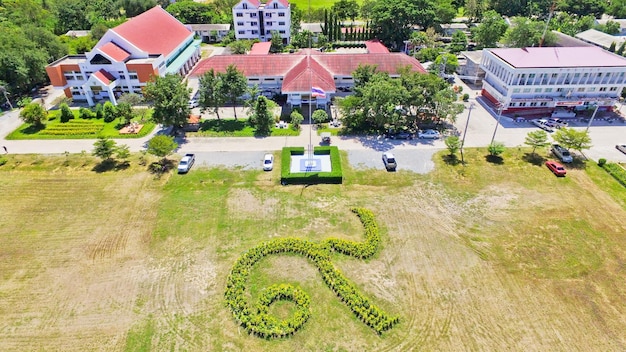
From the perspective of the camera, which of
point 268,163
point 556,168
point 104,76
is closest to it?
point 556,168

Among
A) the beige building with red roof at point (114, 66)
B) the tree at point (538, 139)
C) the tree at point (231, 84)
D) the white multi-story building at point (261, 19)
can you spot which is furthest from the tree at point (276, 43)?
the tree at point (538, 139)

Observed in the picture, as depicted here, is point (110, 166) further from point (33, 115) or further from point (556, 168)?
point (556, 168)

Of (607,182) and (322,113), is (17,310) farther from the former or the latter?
(607,182)

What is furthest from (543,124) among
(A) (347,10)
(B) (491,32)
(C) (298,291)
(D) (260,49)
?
(A) (347,10)

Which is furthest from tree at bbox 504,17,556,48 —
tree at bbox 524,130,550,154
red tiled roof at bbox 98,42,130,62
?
red tiled roof at bbox 98,42,130,62

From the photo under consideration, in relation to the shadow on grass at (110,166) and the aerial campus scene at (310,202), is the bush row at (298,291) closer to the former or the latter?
the aerial campus scene at (310,202)

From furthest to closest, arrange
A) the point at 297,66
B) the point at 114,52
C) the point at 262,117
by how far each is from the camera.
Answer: the point at 297,66, the point at 114,52, the point at 262,117

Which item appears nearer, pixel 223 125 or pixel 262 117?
pixel 262 117
